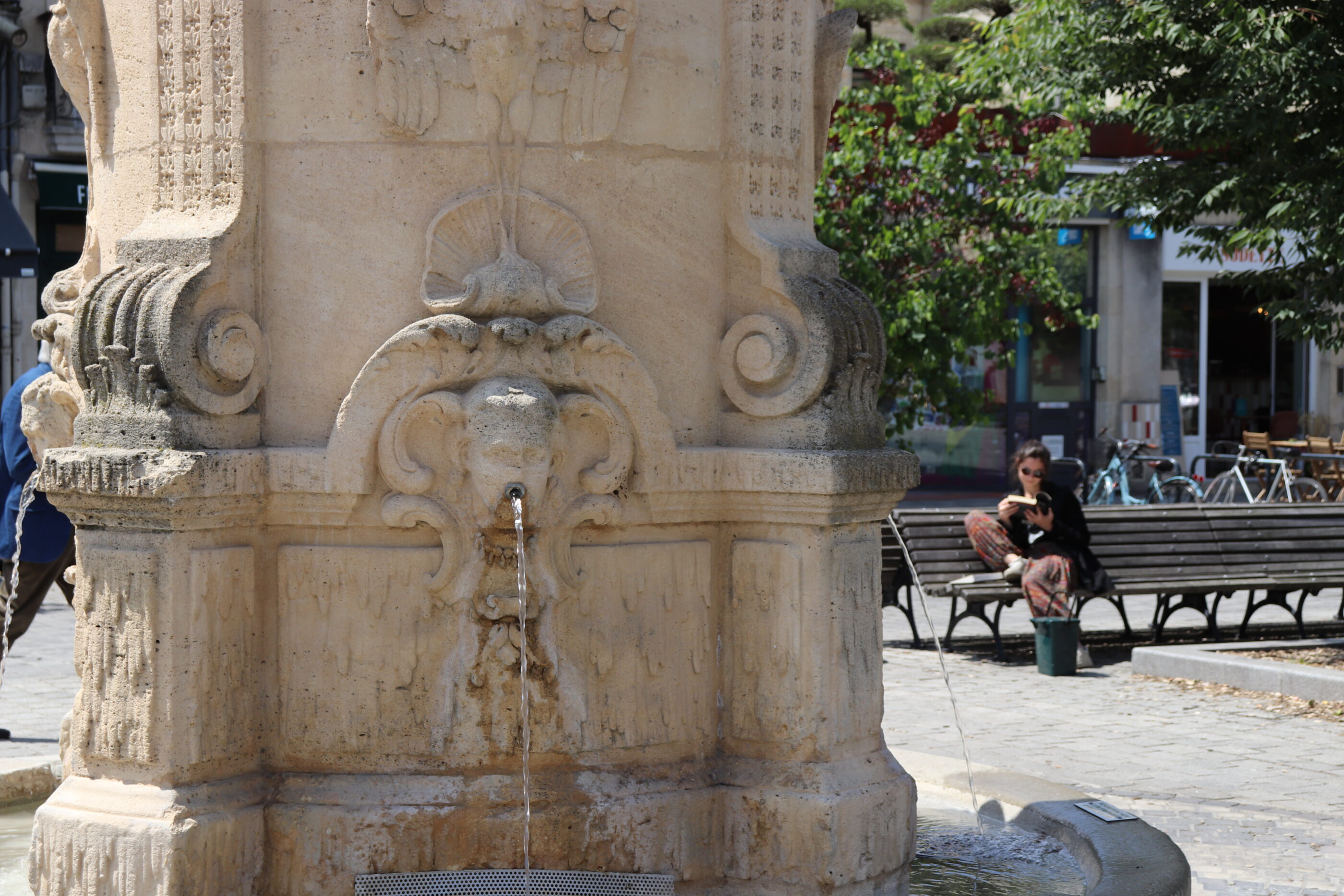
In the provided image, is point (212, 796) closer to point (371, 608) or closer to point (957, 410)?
point (371, 608)

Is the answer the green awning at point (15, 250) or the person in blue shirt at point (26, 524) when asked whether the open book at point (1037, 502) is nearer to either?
the person in blue shirt at point (26, 524)

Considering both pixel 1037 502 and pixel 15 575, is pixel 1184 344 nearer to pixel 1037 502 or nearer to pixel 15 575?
pixel 1037 502

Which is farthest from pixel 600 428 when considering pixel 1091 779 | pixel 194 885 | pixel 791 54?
pixel 1091 779

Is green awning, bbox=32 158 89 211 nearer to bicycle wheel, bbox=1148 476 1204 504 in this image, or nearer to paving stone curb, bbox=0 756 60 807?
bicycle wheel, bbox=1148 476 1204 504

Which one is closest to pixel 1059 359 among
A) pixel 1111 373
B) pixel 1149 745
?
pixel 1111 373

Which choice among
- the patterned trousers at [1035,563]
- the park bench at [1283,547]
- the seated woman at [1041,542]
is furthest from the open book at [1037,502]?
the park bench at [1283,547]

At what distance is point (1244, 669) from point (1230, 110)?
10.9 ft

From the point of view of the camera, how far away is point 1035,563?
32.9 feet

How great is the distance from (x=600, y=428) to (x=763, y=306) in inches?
24.0

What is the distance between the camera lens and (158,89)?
4.42 m

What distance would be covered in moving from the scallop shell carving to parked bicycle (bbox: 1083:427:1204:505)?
1486 centimetres

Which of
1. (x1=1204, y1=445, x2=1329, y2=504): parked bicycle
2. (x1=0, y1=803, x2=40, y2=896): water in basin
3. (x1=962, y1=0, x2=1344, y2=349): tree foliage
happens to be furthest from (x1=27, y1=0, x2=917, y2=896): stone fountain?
(x1=1204, y1=445, x2=1329, y2=504): parked bicycle

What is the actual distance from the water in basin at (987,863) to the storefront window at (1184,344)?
20.5 meters

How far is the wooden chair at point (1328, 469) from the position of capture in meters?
19.6
